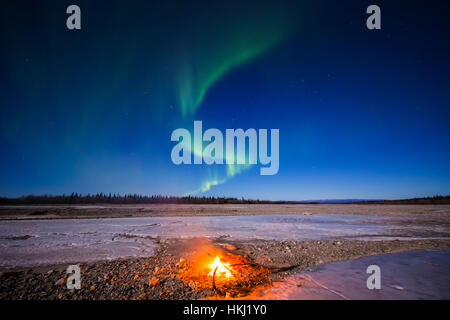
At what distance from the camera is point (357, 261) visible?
5074 millimetres

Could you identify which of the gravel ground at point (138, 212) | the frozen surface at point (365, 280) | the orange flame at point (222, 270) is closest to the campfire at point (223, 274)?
the orange flame at point (222, 270)

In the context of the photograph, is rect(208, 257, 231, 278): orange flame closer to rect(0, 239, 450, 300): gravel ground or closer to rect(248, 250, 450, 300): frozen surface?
rect(0, 239, 450, 300): gravel ground

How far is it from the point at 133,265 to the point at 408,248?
7.95 m

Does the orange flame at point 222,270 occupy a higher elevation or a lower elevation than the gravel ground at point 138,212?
higher

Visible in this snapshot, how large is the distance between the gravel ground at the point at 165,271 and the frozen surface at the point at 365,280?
16.4 inches

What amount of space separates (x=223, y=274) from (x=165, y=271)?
1.20 metres

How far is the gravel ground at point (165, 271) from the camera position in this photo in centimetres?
333

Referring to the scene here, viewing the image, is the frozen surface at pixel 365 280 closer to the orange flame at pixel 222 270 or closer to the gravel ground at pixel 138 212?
the orange flame at pixel 222 270

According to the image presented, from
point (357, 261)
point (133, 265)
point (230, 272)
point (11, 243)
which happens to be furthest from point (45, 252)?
point (357, 261)

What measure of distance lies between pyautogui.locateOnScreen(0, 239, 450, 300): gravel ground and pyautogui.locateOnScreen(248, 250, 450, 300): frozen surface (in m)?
0.42

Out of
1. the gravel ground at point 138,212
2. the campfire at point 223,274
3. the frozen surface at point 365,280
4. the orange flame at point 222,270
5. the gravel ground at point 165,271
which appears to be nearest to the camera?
the frozen surface at point 365,280

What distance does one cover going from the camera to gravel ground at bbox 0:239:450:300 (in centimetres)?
333
